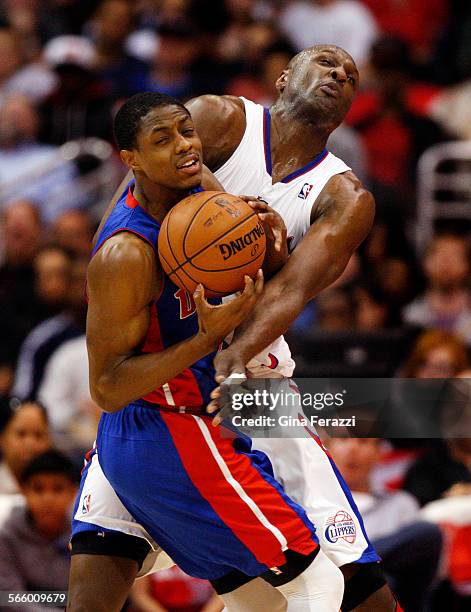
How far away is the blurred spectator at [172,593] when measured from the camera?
582cm

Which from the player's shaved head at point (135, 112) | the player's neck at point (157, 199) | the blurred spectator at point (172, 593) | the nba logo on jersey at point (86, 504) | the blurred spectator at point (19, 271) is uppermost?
the player's shaved head at point (135, 112)

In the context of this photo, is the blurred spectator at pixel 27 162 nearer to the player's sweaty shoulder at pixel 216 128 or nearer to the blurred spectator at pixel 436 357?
the blurred spectator at pixel 436 357

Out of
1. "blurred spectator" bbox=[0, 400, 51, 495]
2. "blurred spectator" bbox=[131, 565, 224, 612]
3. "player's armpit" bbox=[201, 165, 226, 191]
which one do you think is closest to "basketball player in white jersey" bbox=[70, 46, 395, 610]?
"player's armpit" bbox=[201, 165, 226, 191]

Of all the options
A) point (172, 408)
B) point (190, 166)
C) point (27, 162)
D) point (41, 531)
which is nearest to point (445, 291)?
point (41, 531)

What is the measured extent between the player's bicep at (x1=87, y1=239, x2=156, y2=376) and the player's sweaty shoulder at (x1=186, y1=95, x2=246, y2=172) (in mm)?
761

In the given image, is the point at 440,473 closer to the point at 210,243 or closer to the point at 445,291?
the point at 445,291

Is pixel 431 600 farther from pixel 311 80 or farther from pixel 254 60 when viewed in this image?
pixel 254 60

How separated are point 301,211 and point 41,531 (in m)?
2.30

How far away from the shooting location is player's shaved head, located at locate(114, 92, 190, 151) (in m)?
3.85

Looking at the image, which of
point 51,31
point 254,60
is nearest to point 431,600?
point 254,60

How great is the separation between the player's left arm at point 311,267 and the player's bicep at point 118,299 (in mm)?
312

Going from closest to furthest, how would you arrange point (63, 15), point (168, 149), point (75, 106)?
point (168, 149) < point (75, 106) < point (63, 15)

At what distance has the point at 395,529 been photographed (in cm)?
573

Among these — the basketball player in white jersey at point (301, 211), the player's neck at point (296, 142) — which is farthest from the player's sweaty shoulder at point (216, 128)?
the player's neck at point (296, 142)
